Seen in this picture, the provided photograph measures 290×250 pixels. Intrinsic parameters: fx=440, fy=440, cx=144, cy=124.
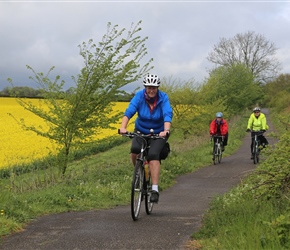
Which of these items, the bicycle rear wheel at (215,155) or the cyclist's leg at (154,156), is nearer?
the cyclist's leg at (154,156)

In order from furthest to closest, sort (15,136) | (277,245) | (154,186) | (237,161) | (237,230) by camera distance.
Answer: (15,136) < (237,161) < (154,186) < (237,230) < (277,245)

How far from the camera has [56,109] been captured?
13.3 meters

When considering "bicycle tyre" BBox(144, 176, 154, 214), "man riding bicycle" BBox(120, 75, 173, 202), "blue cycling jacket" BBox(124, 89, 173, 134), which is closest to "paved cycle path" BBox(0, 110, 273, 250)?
"bicycle tyre" BBox(144, 176, 154, 214)

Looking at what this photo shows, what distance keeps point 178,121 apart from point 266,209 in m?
20.2

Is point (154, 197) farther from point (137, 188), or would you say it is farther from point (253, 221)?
point (253, 221)

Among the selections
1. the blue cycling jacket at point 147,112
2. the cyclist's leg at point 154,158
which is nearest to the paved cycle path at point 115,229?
the cyclist's leg at point 154,158

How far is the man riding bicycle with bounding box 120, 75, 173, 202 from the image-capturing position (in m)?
6.97

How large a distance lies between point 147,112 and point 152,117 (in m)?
0.12

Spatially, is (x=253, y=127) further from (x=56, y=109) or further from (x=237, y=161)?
(x=56, y=109)

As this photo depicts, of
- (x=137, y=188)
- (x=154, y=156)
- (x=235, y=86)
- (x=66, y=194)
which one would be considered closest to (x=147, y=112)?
(x=154, y=156)

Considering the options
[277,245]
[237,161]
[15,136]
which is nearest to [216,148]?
[237,161]

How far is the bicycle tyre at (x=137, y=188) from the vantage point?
21.6 feet

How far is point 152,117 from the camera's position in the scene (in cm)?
Result: 724

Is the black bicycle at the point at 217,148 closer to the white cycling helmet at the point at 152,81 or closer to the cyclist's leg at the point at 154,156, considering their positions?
the cyclist's leg at the point at 154,156
